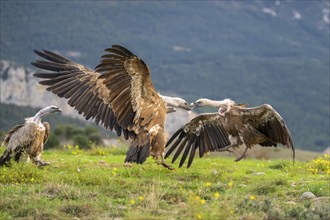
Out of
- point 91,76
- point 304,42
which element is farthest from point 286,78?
point 91,76

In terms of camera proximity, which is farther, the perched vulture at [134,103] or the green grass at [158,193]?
the perched vulture at [134,103]

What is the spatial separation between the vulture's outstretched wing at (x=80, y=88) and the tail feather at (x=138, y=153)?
118cm

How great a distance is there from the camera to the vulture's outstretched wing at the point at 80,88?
554 inches

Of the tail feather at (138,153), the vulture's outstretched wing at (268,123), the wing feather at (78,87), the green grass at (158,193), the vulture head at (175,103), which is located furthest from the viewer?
the wing feather at (78,87)

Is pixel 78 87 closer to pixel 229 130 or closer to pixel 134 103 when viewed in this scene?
pixel 134 103

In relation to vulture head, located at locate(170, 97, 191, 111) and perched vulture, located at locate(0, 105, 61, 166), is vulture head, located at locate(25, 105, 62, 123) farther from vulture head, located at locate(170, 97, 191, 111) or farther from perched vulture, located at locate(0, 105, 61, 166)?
vulture head, located at locate(170, 97, 191, 111)

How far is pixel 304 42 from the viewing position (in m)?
127

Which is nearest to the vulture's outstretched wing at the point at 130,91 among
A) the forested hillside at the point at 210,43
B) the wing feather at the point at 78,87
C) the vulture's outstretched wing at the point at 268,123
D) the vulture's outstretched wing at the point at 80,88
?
the vulture's outstretched wing at the point at 80,88

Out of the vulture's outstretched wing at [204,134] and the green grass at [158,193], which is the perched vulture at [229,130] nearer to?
the vulture's outstretched wing at [204,134]

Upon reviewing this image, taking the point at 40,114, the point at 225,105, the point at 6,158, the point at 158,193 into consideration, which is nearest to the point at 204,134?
the point at 225,105

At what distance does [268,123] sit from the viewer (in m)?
12.6

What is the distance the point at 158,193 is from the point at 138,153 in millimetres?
2805

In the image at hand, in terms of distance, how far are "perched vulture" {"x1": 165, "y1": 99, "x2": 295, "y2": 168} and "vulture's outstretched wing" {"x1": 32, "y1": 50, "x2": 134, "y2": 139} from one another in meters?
1.34

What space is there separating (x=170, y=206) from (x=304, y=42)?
120 m
